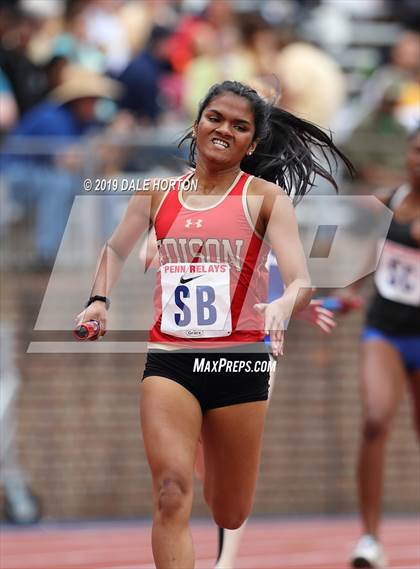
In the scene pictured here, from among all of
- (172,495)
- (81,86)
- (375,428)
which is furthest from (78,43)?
(172,495)

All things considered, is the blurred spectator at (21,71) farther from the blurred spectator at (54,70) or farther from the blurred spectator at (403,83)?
the blurred spectator at (403,83)

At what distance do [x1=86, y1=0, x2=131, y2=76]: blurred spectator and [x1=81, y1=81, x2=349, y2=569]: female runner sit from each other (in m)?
6.47

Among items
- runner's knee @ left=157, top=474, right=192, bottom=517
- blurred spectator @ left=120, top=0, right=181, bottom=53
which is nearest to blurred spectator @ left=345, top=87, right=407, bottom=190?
blurred spectator @ left=120, top=0, right=181, bottom=53

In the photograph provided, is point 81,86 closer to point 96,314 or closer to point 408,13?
point 408,13

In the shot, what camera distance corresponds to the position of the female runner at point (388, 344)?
7.87 m

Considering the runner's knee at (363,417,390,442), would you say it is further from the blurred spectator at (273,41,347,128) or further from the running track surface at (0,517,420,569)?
the blurred spectator at (273,41,347,128)

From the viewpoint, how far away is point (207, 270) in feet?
17.7

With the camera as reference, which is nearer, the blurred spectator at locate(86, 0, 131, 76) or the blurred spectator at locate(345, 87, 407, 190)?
the blurred spectator at locate(345, 87, 407, 190)

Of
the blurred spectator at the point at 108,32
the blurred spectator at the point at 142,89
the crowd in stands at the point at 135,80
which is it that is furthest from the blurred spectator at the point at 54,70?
the blurred spectator at the point at 108,32

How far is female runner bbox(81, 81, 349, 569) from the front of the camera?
5316 millimetres

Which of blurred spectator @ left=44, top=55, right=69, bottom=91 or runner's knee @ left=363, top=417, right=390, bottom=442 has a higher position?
blurred spectator @ left=44, top=55, right=69, bottom=91

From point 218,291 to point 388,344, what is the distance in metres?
2.81

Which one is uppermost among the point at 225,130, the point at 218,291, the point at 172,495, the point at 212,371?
the point at 225,130

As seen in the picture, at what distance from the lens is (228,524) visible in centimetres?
578
